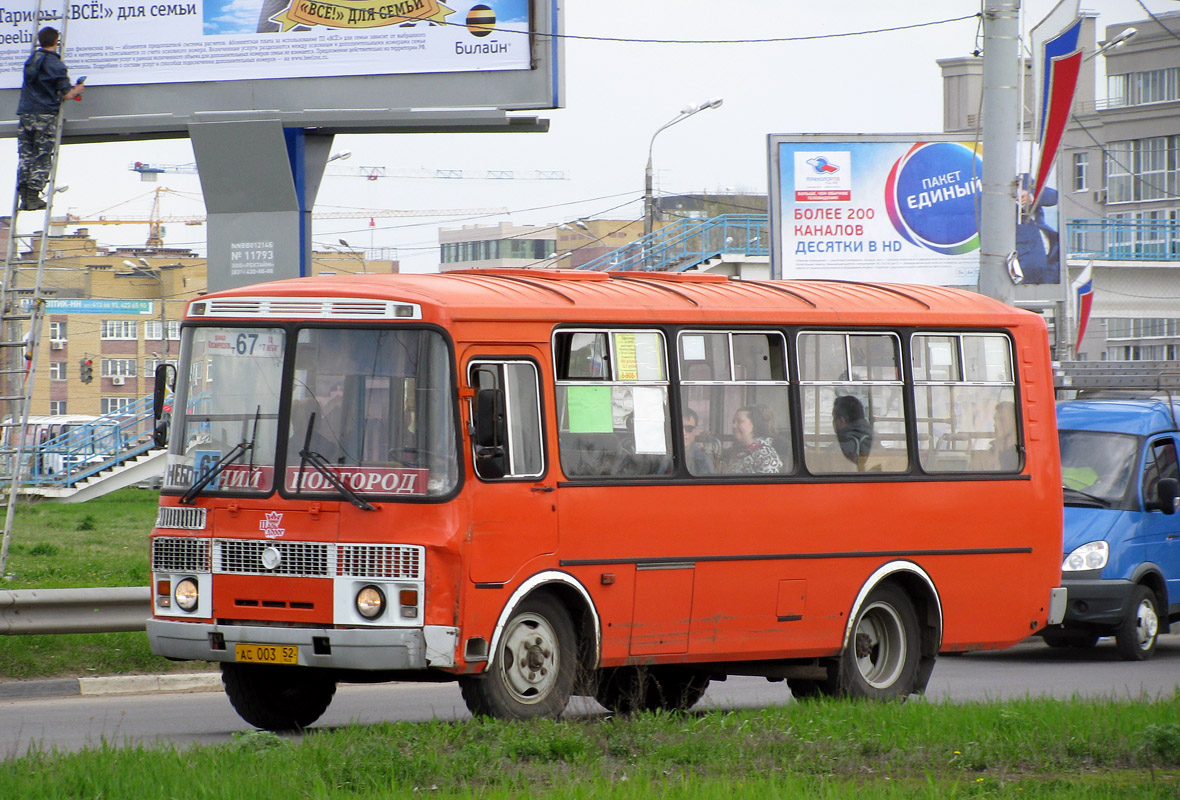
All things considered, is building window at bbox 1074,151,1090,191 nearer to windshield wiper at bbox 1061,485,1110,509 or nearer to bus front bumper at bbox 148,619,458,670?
windshield wiper at bbox 1061,485,1110,509

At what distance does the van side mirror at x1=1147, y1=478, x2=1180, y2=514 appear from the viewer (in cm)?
A: 1513

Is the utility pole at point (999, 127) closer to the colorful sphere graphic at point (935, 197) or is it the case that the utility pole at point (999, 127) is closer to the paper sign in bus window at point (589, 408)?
the paper sign in bus window at point (589, 408)

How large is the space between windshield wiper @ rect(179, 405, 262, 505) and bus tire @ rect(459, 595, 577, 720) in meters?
1.75

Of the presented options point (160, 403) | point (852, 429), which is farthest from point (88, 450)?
point (852, 429)

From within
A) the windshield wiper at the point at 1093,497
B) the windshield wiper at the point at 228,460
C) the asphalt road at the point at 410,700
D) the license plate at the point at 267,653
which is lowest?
the asphalt road at the point at 410,700

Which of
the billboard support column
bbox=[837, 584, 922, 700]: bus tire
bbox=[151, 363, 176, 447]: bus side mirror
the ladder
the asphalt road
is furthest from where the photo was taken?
the billboard support column

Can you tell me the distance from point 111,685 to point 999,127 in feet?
30.1

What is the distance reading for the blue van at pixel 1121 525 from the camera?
14.7m

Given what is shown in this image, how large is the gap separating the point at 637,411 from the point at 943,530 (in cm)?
266

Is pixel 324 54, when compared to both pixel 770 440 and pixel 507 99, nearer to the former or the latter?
pixel 507 99

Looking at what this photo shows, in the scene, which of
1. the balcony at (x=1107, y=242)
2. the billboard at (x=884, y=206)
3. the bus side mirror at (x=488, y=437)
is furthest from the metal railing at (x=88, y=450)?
the bus side mirror at (x=488, y=437)

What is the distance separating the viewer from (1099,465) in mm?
15719

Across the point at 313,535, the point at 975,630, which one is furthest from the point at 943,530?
the point at 313,535

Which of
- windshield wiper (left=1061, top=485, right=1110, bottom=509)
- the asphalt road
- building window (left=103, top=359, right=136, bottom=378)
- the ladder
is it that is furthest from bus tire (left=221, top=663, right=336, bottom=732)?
building window (left=103, top=359, right=136, bottom=378)
